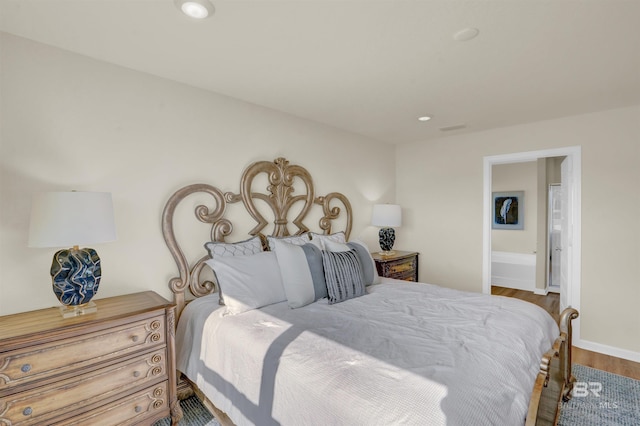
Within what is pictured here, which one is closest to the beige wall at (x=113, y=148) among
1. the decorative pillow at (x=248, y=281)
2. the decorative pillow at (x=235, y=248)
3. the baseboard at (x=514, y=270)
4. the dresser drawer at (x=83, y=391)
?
the decorative pillow at (x=235, y=248)

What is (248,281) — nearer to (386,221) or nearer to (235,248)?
(235,248)

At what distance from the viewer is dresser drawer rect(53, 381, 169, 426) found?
1.67 m

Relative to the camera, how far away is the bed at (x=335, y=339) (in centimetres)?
126

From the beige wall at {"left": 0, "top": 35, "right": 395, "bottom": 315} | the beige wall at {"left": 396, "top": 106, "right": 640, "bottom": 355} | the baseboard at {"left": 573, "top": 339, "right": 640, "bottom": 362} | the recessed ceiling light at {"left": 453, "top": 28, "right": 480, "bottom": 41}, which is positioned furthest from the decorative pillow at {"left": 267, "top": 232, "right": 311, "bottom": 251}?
the baseboard at {"left": 573, "top": 339, "right": 640, "bottom": 362}

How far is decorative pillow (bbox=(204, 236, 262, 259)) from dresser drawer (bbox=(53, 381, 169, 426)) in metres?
0.93

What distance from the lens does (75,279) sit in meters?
Result: 1.78

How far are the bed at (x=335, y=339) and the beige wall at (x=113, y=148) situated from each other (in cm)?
18

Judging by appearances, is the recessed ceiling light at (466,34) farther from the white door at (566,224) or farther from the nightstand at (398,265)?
the white door at (566,224)

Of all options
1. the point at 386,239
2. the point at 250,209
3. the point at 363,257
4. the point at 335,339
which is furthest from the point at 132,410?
the point at 386,239

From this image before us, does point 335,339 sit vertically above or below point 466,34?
below

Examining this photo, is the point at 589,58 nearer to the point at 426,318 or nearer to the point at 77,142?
the point at 426,318

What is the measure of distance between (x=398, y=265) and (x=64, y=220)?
3279mm

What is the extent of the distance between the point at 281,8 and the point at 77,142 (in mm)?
1565

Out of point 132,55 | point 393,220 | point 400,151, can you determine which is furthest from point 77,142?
point 400,151
